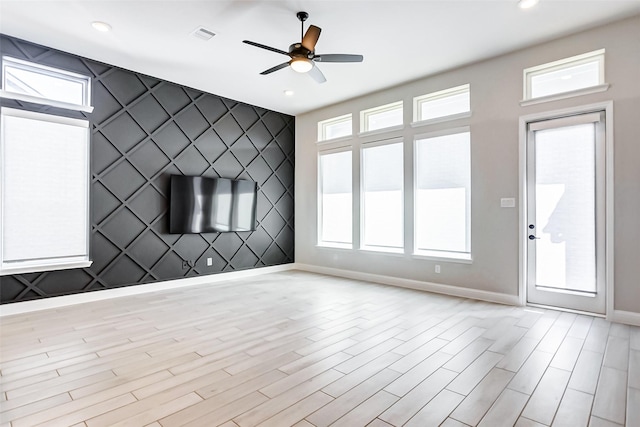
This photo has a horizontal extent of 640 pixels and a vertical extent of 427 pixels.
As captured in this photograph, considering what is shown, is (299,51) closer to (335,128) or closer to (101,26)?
(101,26)

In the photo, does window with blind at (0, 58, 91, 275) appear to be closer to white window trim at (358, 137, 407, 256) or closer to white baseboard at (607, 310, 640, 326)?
white window trim at (358, 137, 407, 256)

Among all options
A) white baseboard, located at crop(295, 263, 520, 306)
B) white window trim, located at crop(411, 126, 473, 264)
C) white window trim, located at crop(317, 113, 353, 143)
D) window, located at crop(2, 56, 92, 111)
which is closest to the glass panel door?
white baseboard, located at crop(295, 263, 520, 306)

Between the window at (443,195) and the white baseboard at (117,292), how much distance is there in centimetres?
325

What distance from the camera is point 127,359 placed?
104 inches

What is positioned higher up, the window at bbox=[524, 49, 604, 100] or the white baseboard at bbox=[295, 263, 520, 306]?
the window at bbox=[524, 49, 604, 100]

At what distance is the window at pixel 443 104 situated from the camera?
4.77m

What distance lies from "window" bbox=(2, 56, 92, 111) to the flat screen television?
1.59 m

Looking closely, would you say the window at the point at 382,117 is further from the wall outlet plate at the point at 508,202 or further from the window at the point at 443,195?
the wall outlet plate at the point at 508,202

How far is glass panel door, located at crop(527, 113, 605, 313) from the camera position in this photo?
146 inches

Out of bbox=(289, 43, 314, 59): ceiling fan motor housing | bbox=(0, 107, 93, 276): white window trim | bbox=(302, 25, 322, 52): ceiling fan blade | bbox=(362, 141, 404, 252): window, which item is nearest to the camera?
bbox=(302, 25, 322, 52): ceiling fan blade

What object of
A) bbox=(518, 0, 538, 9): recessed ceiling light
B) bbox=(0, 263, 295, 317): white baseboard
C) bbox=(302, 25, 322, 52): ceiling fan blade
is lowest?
bbox=(0, 263, 295, 317): white baseboard

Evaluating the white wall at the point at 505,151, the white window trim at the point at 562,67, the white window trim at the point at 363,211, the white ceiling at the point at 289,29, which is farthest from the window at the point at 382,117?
the white window trim at the point at 562,67

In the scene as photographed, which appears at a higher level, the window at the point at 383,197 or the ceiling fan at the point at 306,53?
the ceiling fan at the point at 306,53

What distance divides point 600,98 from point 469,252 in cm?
233
